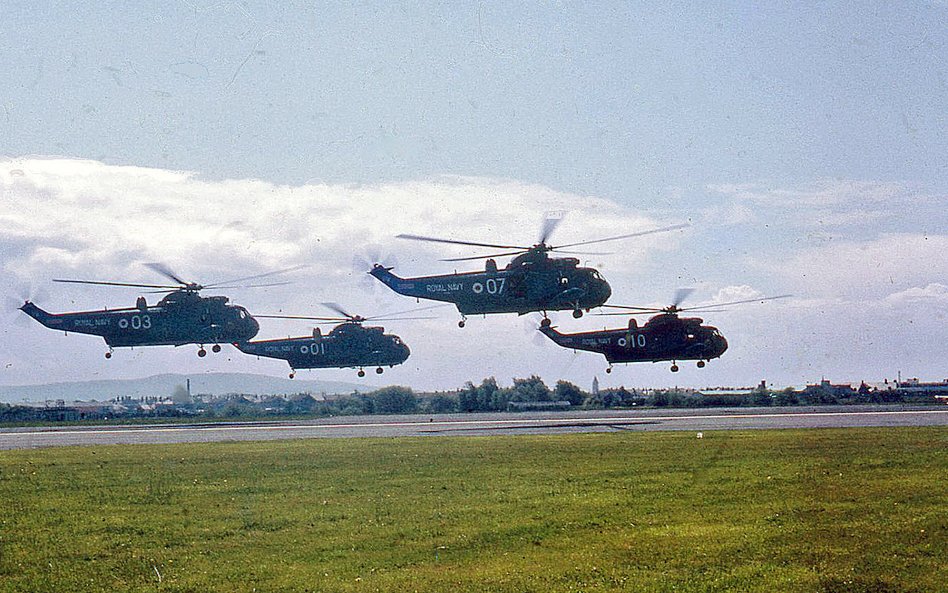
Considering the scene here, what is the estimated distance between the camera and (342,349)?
3093 inches

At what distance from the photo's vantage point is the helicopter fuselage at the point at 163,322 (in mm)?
67188

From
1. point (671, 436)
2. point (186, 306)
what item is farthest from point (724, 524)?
point (186, 306)

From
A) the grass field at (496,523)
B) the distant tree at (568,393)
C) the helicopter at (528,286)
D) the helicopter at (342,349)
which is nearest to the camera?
the grass field at (496,523)

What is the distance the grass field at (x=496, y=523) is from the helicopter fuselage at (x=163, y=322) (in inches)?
1536

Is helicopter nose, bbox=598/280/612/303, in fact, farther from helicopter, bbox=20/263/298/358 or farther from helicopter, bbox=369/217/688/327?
helicopter, bbox=20/263/298/358

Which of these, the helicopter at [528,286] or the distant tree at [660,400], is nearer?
the helicopter at [528,286]

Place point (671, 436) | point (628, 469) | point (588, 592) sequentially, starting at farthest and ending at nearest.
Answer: point (671, 436) → point (628, 469) → point (588, 592)

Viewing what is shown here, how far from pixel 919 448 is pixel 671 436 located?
10191 mm

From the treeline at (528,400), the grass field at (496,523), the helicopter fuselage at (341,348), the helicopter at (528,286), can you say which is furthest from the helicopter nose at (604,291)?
the treeline at (528,400)

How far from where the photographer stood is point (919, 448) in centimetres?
2895

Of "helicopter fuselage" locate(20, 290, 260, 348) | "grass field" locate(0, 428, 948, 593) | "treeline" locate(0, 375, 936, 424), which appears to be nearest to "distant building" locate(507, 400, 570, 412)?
"treeline" locate(0, 375, 936, 424)

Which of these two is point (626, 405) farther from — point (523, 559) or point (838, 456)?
point (523, 559)

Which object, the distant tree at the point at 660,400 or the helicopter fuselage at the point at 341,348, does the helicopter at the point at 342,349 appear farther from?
the distant tree at the point at 660,400

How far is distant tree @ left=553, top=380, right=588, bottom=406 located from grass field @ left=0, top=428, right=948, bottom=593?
269 ft
